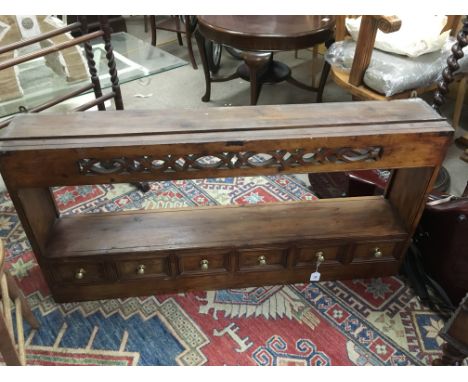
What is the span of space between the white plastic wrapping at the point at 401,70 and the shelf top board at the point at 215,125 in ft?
1.83

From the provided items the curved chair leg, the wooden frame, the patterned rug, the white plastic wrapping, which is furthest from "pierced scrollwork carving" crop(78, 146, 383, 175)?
the curved chair leg

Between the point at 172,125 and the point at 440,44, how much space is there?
1455mm

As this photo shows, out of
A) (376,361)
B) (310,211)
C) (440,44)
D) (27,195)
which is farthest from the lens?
(440,44)

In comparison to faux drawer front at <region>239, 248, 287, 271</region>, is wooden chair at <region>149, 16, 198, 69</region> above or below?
above

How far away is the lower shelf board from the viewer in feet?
4.44

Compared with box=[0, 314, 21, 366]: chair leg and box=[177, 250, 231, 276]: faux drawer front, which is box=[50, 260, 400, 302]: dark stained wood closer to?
box=[177, 250, 231, 276]: faux drawer front

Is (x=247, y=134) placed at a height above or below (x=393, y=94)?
above

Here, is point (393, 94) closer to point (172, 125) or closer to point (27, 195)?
point (172, 125)

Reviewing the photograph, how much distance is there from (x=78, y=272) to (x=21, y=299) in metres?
0.20

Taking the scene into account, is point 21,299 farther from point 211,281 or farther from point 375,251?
point 375,251

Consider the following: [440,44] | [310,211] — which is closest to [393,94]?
[440,44]

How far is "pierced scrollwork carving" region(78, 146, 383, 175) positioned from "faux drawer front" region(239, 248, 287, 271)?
385 mm

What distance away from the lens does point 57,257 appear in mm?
1306

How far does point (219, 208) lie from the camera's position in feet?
4.96
